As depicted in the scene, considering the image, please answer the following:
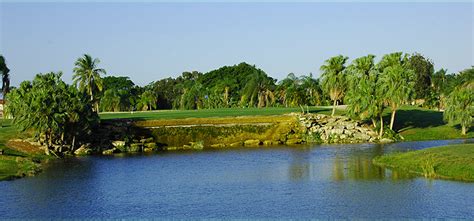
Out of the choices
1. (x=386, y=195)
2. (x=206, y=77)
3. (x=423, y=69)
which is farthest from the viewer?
(x=206, y=77)

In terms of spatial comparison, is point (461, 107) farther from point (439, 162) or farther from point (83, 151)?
point (83, 151)

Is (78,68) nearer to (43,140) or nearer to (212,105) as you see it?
(43,140)

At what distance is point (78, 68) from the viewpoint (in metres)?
104

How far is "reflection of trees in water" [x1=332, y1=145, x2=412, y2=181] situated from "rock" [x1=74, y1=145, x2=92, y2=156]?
1279 inches

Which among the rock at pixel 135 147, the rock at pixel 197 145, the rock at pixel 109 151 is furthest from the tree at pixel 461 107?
the rock at pixel 109 151

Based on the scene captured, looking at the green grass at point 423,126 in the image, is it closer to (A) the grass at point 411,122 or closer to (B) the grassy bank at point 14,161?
(A) the grass at point 411,122

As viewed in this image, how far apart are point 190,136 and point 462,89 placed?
127ft

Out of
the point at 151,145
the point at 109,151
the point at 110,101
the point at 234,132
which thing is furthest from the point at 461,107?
the point at 110,101

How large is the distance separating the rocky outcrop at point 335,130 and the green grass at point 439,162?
2673cm

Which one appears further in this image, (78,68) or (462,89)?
(78,68)

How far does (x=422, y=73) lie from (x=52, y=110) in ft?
316

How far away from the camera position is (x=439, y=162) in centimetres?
4997

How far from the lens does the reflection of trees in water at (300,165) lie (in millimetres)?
51025

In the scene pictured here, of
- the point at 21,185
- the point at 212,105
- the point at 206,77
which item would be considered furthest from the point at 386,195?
the point at 206,77
